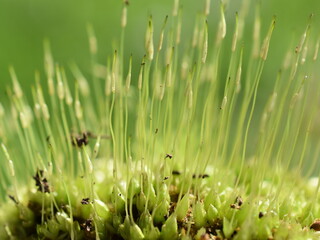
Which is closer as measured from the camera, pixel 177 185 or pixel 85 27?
pixel 177 185

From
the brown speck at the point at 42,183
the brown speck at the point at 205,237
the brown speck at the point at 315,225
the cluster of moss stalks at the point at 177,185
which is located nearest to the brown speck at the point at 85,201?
the cluster of moss stalks at the point at 177,185

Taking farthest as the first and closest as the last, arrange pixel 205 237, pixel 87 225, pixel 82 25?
pixel 82 25
pixel 87 225
pixel 205 237

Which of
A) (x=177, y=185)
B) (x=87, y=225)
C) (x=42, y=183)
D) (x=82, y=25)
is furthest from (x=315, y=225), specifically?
(x=82, y=25)

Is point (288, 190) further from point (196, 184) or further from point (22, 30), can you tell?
point (22, 30)

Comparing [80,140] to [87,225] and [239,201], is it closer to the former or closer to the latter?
[87,225]

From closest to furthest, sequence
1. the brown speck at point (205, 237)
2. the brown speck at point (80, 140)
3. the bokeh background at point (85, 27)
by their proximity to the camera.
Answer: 1. the brown speck at point (205, 237)
2. the brown speck at point (80, 140)
3. the bokeh background at point (85, 27)

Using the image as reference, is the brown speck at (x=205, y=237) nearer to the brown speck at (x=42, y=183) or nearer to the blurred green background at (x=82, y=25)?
the brown speck at (x=42, y=183)

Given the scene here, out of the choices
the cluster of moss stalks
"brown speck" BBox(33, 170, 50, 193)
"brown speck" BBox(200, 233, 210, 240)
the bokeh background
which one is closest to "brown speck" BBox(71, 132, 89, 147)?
the cluster of moss stalks

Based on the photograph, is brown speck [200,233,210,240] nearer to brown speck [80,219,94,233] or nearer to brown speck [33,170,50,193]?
brown speck [80,219,94,233]

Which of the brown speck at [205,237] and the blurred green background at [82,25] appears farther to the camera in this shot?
the blurred green background at [82,25]
